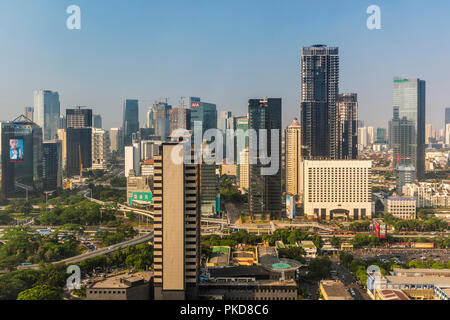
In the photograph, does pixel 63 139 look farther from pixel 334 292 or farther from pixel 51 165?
pixel 334 292

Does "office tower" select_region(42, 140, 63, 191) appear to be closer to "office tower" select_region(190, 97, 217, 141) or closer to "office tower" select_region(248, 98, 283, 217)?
"office tower" select_region(190, 97, 217, 141)

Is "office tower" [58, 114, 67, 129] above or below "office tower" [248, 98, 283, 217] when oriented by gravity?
above

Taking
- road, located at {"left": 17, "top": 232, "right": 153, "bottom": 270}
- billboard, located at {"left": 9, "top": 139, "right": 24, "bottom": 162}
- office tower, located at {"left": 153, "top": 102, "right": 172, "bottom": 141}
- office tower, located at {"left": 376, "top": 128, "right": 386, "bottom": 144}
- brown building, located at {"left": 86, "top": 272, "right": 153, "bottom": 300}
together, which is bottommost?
road, located at {"left": 17, "top": 232, "right": 153, "bottom": 270}

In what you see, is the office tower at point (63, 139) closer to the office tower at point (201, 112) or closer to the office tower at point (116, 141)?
the office tower at point (116, 141)

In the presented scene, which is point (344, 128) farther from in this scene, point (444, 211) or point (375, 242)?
point (375, 242)

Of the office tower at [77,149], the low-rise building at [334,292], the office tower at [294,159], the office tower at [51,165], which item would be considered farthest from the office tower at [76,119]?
the low-rise building at [334,292]

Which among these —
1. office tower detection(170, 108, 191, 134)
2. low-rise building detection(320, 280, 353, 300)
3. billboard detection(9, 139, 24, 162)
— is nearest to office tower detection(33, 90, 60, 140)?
billboard detection(9, 139, 24, 162)
